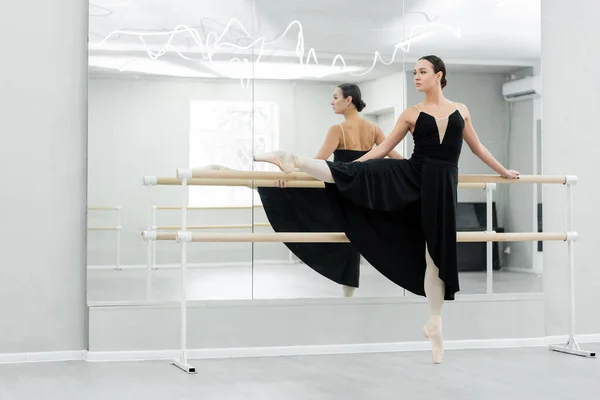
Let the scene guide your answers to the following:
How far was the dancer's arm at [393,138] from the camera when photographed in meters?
4.07

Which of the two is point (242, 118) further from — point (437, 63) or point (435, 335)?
point (435, 335)

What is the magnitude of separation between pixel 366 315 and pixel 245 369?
2.73 feet

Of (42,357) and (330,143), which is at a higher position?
(330,143)

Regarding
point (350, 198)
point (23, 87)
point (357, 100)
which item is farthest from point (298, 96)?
point (23, 87)

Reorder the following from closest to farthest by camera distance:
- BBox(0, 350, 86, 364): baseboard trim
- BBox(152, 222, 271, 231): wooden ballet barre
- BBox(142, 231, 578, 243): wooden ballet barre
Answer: BBox(142, 231, 578, 243): wooden ballet barre, BBox(0, 350, 86, 364): baseboard trim, BBox(152, 222, 271, 231): wooden ballet barre

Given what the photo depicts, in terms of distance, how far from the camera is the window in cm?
410

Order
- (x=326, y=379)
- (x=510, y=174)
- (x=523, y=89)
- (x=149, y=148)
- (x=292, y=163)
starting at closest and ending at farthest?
(x=326, y=379) → (x=292, y=163) → (x=149, y=148) → (x=510, y=174) → (x=523, y=89)

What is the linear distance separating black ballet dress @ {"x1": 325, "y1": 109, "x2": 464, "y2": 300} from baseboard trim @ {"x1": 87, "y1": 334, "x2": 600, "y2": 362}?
414 millimetres

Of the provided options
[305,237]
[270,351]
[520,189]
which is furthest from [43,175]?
[520,189]

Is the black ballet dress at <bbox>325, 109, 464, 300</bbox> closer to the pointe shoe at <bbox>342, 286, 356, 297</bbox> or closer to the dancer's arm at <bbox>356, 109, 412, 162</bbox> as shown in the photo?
the dancer's arm at <bbox>356, 109, 412, 162</bbox>

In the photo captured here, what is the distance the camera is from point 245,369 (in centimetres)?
376

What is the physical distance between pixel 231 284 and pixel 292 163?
2.56ft

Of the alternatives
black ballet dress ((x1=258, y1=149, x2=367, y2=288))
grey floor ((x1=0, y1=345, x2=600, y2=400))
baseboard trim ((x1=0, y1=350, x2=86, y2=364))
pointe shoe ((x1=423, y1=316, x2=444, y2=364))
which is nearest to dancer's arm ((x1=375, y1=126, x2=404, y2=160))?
black ballet dress ((x1=258, y1=149, x2=367, y2=288))

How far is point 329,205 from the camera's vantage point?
4.27 m
